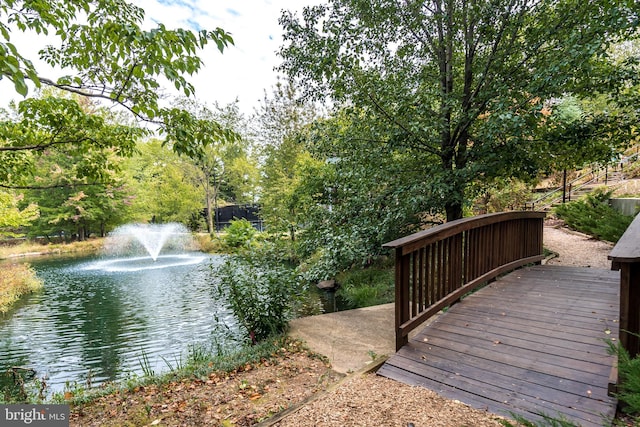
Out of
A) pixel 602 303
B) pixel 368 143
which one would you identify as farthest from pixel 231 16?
pixel 602 303

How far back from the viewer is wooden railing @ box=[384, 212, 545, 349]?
113 inches

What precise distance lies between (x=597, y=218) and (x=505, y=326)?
803 centimetres

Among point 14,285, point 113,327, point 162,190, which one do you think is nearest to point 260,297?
point 113,327

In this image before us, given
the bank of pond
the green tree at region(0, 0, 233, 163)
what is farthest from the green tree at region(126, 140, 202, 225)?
the green tree at region(0, 0, 233, 163)

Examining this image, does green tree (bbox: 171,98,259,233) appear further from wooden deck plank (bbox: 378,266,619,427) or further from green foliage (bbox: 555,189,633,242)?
wooden deck plank (bbox: 378,266,619,427)

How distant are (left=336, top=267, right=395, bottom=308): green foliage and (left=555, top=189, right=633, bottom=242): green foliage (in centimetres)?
469

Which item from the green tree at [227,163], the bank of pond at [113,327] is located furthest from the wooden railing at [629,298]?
the green tree at [227,163]

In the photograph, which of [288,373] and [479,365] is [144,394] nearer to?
[288,373]

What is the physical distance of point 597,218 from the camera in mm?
8836

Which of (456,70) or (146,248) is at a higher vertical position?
(456,70)

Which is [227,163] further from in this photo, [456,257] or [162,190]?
[456,257]

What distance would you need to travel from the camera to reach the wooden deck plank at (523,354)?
209 centimetres

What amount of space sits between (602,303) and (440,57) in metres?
4.01

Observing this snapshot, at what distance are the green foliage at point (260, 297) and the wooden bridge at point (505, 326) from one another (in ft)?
4.64
